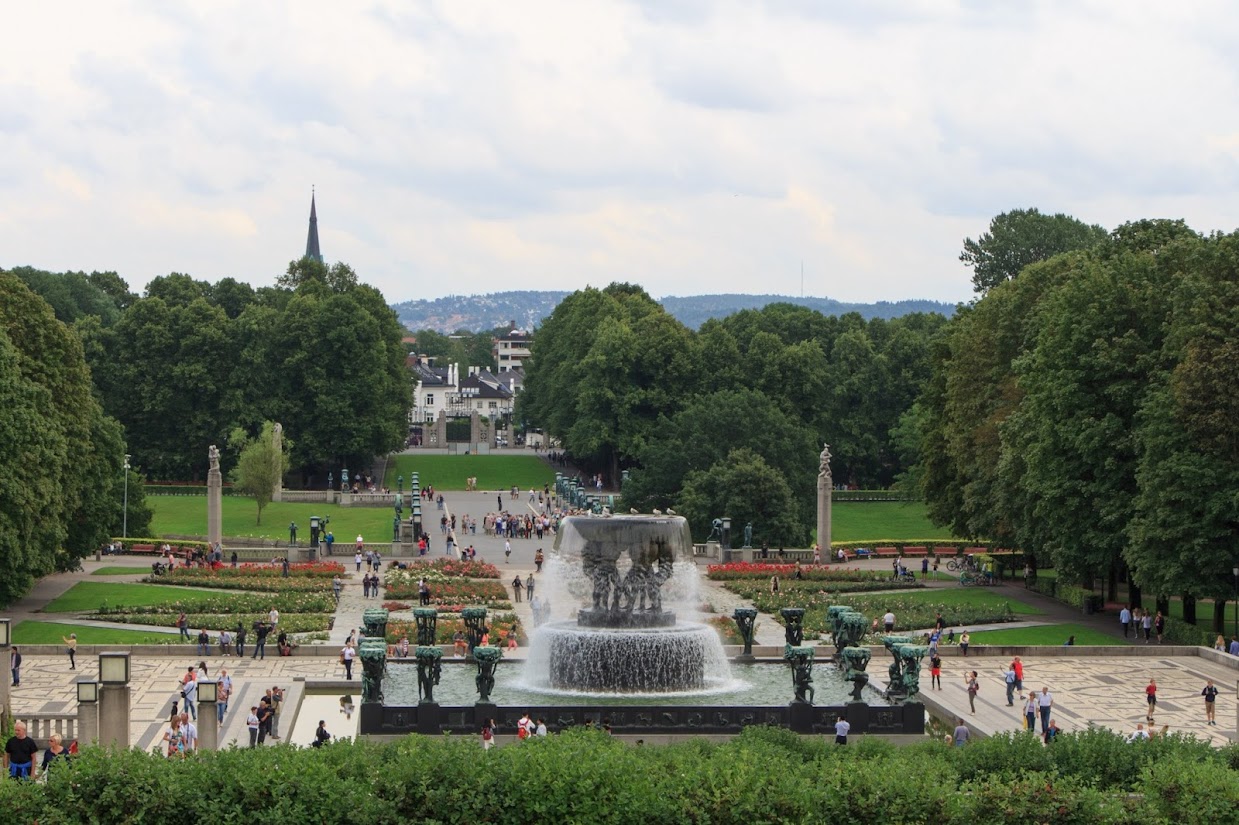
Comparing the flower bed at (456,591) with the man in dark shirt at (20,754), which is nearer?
the man in dark shirt at (20,754)

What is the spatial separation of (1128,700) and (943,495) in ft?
91.6

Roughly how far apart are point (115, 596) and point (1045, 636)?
29451 millimetres

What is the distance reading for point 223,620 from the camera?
5281cm

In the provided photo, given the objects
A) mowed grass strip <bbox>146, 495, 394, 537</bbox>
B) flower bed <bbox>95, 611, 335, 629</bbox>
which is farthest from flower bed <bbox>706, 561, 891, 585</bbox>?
mowed grass strip <bbox>146, 495, 394, 537</bbox>

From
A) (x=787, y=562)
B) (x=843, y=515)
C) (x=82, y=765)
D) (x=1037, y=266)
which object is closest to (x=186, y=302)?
(x=843, y=515)

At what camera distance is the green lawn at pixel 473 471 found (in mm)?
111688

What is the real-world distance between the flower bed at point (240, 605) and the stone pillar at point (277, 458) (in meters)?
28.8

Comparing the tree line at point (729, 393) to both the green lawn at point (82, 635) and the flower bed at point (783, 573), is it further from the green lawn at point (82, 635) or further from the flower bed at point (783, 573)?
the green lawn at point (82, 635)

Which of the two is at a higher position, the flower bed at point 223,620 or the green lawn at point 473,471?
the green lawn at point 473,471

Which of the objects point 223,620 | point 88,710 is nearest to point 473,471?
point 223,620

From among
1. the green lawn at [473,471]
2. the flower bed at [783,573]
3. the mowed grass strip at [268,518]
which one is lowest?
the flower bed at [783,573]

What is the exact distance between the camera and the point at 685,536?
39.6 m

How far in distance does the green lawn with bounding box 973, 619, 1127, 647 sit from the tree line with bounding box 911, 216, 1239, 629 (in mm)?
1783

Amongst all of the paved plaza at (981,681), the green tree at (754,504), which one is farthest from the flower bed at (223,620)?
the green tree at (754,504)
